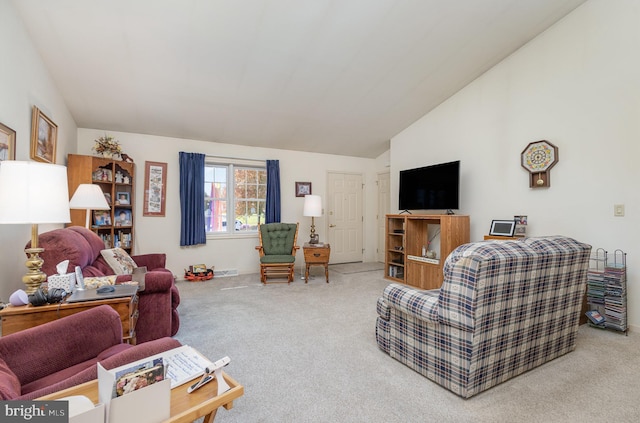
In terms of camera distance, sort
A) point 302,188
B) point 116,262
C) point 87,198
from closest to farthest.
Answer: point 116,262
point 87,198
point 302,188

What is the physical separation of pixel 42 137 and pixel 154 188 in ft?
6.07

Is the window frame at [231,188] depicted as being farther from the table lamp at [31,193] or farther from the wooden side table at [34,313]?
the table lamp at [31,193]

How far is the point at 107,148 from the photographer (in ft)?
13.4

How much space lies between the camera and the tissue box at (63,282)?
1.86m

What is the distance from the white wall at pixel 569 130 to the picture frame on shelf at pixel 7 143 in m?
4.91

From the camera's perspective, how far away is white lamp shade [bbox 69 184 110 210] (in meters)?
2.96

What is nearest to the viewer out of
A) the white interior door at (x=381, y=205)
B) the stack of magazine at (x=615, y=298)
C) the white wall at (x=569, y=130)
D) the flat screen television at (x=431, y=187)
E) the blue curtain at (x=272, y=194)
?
the stack of magazine at (x=615, y=298)

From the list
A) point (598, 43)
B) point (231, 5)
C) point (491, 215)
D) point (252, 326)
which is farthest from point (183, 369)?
point (598, 43)

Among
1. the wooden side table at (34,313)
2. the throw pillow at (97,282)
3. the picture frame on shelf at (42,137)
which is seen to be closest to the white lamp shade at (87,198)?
the picture frame on shelf at (42,137)

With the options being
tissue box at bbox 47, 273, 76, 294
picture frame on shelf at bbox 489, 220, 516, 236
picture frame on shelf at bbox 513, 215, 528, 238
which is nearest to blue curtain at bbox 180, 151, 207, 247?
tissue box at bbox 47, 273, 76, 294

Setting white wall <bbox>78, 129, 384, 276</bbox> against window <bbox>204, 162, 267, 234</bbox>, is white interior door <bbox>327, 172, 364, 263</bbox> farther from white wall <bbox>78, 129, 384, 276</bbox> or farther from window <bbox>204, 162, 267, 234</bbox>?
window <bbox>204, 162, 267, 234</bbox>

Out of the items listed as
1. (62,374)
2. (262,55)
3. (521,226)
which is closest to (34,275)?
(62,374)

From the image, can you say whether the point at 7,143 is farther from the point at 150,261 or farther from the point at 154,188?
the point at 154,188

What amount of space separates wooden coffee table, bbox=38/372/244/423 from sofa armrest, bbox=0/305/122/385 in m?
0.38
